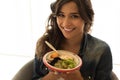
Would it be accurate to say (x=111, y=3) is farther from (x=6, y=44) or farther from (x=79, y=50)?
(x=6, y=44)

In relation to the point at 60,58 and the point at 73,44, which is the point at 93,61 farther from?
the point at 60,58

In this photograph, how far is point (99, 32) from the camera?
2.16m

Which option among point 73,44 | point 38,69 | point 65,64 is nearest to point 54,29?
point 73,44

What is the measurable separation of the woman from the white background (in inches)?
29.3

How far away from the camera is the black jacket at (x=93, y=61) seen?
1.25 meters

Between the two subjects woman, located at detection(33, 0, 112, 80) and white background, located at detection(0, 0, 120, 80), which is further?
white background, located at detection(0, 0, 120, 80)

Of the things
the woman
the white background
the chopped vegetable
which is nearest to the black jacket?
the woman

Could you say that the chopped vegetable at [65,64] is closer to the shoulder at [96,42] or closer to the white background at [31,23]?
the shoulder at [96,42]

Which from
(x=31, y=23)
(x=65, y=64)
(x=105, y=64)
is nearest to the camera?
(x=65, y=64)

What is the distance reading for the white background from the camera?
6.77 ft

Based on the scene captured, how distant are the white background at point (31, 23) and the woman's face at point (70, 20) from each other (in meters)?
0.87

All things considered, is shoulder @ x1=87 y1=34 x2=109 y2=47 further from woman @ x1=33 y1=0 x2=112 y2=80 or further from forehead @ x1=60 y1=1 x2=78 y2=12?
forehead @ x1=60 y1=1 x2=78 y2=12

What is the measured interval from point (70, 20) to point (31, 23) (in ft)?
3.77

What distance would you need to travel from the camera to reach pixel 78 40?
134 centimetres
